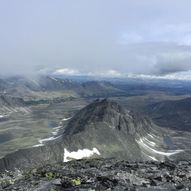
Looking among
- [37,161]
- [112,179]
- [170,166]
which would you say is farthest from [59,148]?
[112,179]

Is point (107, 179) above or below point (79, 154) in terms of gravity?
above

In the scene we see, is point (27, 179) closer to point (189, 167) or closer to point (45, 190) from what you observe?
point (45, 190)

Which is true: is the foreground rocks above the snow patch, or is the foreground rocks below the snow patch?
above

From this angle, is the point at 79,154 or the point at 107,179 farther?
A: the point at 79,154

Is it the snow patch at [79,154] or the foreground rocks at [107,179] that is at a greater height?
the foreground rocks at [107,179]

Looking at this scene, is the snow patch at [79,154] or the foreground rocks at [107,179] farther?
the snow patch at [79,154]
